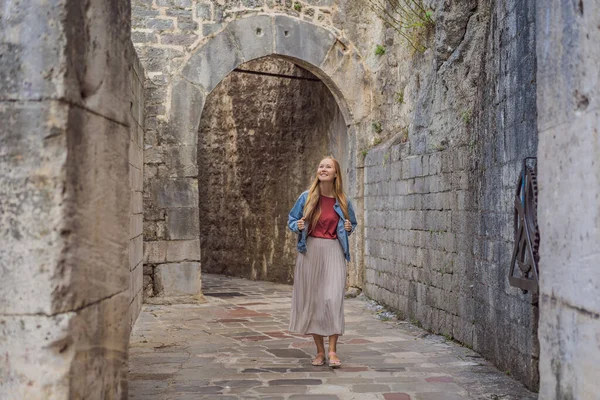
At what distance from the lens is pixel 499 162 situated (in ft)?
17.6

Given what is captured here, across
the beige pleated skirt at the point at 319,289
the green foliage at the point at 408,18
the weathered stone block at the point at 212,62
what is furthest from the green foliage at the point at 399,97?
the beige pleated skirt at the point at 319,289

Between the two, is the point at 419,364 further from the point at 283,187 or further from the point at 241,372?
the point at 283,187

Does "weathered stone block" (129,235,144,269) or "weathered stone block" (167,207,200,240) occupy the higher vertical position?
"weathered stone block" (167,207,200,240)

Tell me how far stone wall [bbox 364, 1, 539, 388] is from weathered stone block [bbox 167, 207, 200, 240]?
226 centimetres

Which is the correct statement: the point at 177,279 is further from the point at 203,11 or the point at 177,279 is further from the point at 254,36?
the point at 203,11

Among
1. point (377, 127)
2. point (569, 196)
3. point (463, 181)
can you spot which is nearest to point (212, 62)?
point (377, 127)

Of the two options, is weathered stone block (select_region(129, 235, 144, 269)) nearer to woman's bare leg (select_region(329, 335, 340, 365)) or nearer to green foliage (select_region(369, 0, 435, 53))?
woman's bare leg (select_region(329, 335, 340, 365))

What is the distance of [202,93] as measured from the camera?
977 cm

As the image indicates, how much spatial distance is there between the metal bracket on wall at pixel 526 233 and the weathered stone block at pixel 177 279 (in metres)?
5.39

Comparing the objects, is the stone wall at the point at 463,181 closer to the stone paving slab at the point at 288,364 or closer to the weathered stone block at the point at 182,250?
the stone paving slab at the point at 288,364

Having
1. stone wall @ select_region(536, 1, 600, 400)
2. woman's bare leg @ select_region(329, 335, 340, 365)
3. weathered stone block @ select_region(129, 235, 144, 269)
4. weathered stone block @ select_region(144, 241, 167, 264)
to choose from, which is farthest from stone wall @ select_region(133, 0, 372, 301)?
stone wall @ select_region(536, 1, 600, 400)

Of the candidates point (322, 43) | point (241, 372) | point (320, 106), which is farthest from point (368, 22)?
point (241, 372)

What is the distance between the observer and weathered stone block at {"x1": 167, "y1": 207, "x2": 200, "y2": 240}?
31.4ft

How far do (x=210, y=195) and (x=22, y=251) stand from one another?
39.4ft
